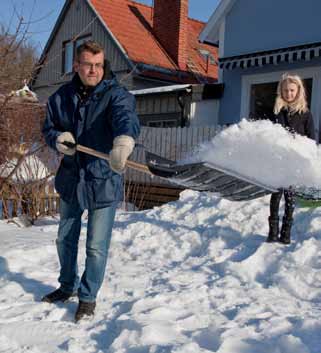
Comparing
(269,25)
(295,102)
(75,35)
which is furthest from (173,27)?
(295,102)

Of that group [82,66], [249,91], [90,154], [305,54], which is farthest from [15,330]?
[249,91]

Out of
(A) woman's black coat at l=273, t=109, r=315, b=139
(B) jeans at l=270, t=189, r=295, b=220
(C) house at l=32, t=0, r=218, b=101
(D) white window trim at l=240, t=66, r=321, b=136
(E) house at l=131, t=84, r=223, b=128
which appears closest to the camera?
(B) jeans at l=270, t=189, r=295, b=220

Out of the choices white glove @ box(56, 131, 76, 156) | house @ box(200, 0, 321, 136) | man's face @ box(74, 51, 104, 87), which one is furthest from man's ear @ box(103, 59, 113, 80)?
house @ box(200, 0, 321, 136)

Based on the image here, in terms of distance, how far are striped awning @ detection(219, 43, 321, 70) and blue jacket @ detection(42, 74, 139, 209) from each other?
6.26 m

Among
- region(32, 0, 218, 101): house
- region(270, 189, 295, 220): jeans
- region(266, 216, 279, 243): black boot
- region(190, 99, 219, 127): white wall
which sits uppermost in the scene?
region(32, 0, 218, 101): house

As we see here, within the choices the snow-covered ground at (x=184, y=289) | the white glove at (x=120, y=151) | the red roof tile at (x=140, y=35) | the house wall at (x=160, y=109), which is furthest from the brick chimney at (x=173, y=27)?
the white glove at (x=120, y=151)

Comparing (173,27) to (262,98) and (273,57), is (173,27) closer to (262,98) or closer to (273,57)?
(262,98)

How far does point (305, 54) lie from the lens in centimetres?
859

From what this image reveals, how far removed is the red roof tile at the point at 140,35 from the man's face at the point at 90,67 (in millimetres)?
12854

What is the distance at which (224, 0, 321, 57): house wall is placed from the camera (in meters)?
9.16

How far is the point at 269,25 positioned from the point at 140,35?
7949 millimetres

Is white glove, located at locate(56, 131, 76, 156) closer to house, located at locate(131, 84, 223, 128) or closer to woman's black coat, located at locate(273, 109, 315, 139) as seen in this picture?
woman's black coat, located at locate(273, 109, 315, 139)

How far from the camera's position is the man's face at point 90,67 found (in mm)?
3064

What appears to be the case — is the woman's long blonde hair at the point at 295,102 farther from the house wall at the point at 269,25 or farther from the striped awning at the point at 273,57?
the house wall at the point at 269,25
